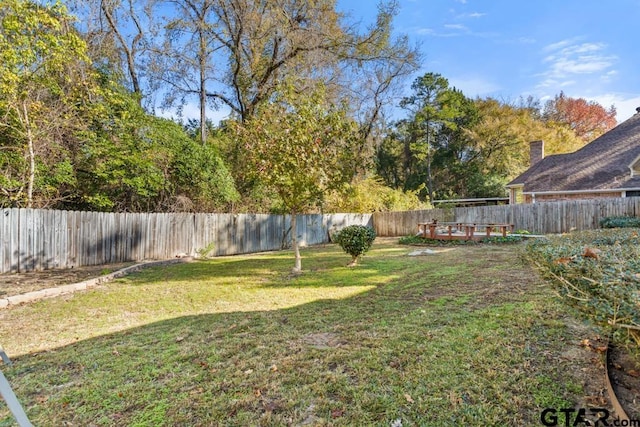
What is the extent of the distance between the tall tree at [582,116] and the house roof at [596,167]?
474 inches

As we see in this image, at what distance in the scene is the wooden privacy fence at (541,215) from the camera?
11695mm

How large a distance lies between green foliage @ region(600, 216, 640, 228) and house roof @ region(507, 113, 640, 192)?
2.83 metres

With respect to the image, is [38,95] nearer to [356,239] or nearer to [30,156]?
[30,156]

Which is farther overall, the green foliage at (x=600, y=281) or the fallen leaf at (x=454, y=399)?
the fallen leaf at (x=454, y=399)

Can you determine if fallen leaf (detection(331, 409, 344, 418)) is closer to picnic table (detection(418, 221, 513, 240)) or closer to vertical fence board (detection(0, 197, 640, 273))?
vertical fence board (detection(0, 197, 640, 273))

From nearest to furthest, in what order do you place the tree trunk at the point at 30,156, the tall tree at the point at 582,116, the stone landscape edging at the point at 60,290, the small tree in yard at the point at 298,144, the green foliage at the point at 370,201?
the stone landscape edging at the point at 60,290
the small tree in yard at the point at 298,144
the tree trunk at the point at 30,156
the green foliage at the point at 370,201
the tall tree at the point at 582,116

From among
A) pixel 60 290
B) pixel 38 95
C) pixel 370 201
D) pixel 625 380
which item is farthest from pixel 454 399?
pixel 370 201

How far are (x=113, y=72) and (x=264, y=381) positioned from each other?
12.4 metres

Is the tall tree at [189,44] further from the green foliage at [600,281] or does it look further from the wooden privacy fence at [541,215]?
the green foliage at [600,281]

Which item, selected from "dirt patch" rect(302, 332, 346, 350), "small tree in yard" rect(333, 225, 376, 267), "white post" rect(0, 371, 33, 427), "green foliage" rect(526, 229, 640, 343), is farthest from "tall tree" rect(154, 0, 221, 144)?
"green foliage" rect(526, 229, 640, 343)

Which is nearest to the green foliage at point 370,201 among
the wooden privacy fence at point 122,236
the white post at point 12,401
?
the wooden privacy fence at point 122,236

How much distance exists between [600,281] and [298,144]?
5526 millimetres

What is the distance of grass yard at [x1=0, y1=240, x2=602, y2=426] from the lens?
208cm

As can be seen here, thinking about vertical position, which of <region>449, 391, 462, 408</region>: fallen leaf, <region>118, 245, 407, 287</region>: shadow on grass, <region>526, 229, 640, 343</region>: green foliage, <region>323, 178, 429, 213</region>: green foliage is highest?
<region>323, 178, 429, 213</region>: green foliage
